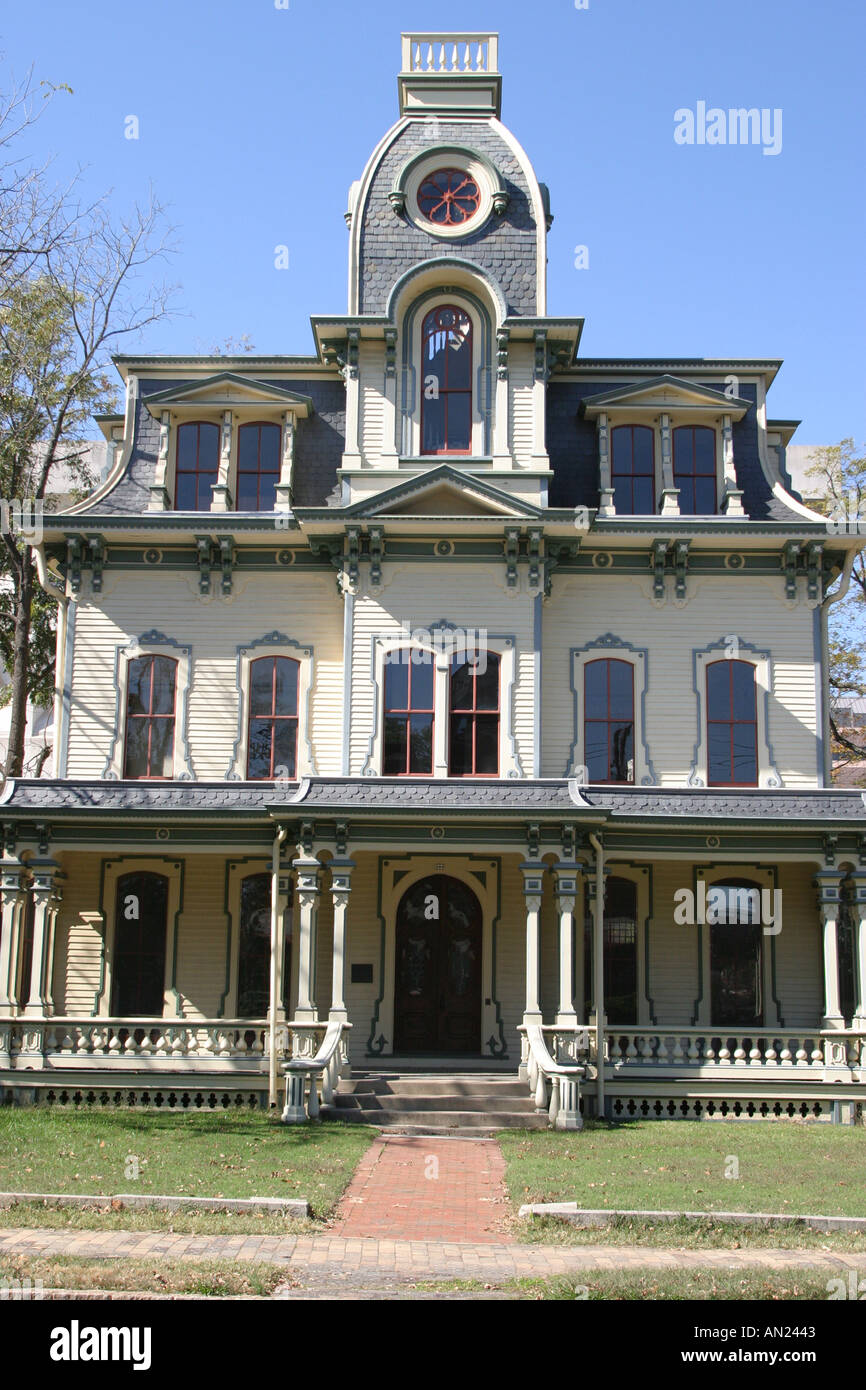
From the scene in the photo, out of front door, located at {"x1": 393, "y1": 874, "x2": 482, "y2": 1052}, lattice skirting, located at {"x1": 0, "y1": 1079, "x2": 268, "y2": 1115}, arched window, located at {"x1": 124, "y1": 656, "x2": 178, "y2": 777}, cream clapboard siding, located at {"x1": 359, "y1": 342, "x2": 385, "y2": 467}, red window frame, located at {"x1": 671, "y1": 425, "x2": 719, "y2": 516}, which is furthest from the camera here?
red window frame, located at {"x1": 671, "y1": 425, "x2": 719, "y2": 516}

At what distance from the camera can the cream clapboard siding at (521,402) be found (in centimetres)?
2328

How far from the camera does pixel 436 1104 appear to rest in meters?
18.4

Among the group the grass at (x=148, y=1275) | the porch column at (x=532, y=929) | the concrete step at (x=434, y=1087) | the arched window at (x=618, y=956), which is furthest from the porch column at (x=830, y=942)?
the grass at (x=148, y=1275)

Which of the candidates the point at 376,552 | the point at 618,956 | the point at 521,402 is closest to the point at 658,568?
the point at 521,402

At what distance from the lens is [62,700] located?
2312 centimetres

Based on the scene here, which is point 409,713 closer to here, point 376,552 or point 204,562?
point 376,552

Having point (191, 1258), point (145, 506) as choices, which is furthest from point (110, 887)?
point (191, 1258)

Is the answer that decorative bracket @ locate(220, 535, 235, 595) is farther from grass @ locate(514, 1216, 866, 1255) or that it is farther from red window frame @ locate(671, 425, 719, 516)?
grass @ locate(514, 1216, 866, 1255)

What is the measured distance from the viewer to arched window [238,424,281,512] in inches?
944

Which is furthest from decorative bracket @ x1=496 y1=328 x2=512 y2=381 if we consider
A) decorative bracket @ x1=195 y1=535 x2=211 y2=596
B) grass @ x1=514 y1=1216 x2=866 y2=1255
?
grass @ x1=514 y1=1216 x2=866 y2=1255

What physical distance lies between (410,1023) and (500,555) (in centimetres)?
788

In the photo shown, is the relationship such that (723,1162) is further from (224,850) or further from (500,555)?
(500,555)

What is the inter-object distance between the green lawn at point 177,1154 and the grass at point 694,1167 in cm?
205

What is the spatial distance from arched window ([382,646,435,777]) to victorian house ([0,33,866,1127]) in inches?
2.0
